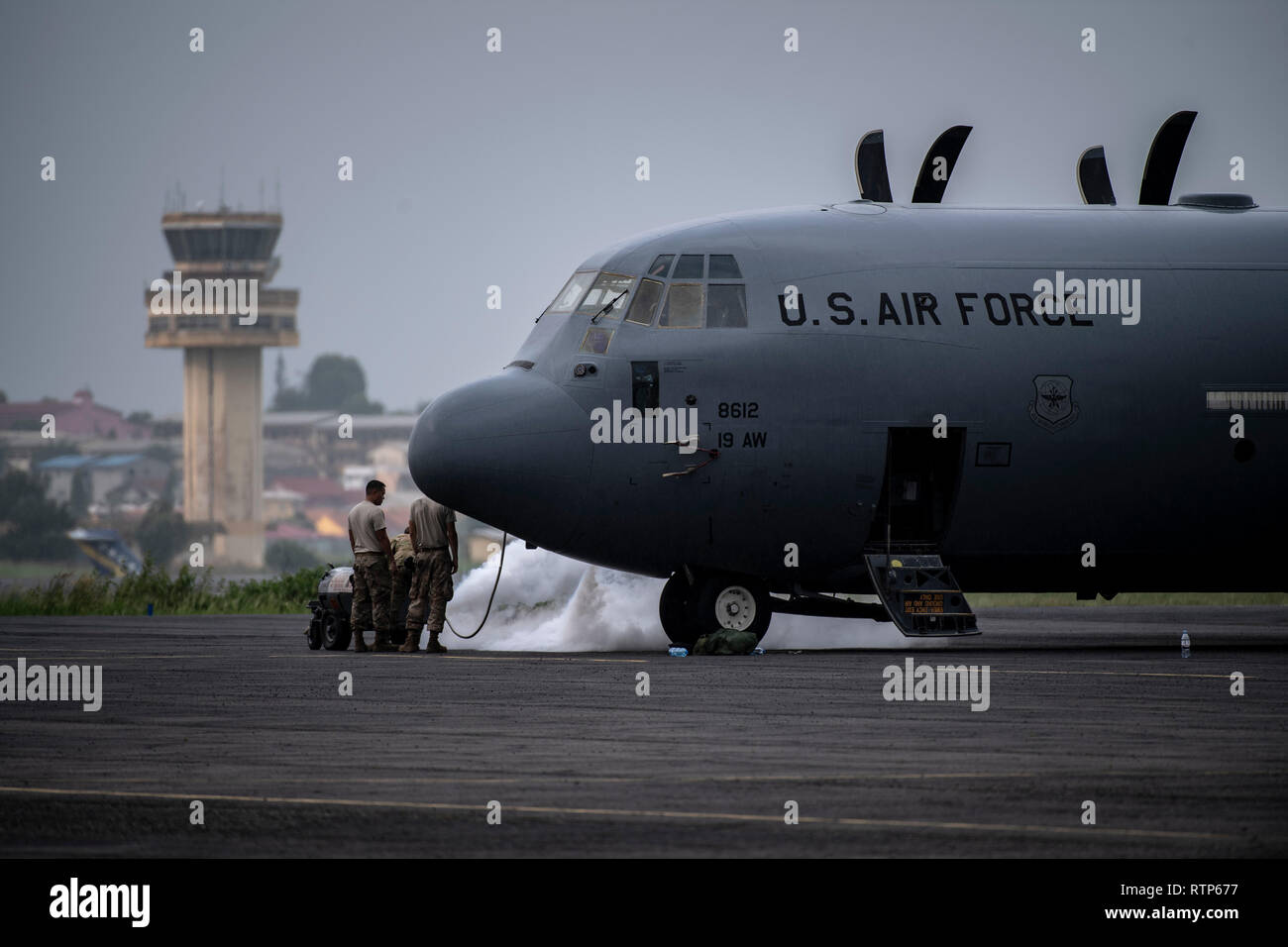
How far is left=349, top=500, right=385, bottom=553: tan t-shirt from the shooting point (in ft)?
78.3

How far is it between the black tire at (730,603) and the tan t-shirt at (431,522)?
3377 mm

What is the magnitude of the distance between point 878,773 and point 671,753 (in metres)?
1.69

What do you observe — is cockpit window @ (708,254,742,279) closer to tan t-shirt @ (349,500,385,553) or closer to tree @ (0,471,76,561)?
tan t-shirt @ (349,500,385,553)

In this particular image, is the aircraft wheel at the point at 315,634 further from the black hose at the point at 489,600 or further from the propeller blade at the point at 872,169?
the propeller blade at the point at 872,169

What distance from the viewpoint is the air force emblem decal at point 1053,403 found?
23.2 m

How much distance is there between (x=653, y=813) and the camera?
33.6ft

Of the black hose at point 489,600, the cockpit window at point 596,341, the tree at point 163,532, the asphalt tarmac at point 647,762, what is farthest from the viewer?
the tree at point 163,532

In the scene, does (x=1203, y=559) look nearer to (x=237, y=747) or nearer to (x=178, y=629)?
(x=237, y=747)

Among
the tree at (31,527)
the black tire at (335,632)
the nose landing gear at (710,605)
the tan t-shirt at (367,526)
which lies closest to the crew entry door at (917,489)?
the nose landing gear at (710,605)

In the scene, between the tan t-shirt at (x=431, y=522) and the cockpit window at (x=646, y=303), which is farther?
the tan t-shirt at (x=431, y=522)

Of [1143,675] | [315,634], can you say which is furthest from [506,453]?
[1143,675]

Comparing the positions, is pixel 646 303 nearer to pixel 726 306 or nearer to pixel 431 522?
pixel 726 306

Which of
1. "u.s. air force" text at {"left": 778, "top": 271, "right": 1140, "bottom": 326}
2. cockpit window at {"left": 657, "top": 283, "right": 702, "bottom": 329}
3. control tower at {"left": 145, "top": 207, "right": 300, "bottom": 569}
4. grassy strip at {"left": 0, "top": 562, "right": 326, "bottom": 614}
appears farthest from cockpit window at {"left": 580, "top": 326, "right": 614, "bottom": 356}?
control tower at {"left": 145, "top": 207, "right": 300, "bottom": 569}
